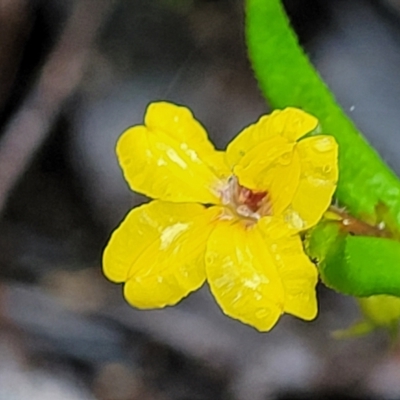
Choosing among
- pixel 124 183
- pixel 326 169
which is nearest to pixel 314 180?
pixel 326 169

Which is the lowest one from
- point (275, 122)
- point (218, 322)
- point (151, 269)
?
point (218, 322)

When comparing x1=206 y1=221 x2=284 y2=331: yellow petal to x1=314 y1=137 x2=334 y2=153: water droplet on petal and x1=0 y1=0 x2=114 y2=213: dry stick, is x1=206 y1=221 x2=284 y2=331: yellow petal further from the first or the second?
x1=0 y1=0 x2=114 y2=213: dry stick

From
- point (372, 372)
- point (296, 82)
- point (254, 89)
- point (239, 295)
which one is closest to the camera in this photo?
point (239, 295)

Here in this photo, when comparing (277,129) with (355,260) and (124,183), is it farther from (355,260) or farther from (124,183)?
(124,183)

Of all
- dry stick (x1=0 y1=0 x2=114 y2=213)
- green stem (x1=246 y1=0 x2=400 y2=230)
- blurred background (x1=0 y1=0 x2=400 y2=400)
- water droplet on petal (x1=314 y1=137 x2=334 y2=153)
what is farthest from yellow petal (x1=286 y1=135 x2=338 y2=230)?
dry stick (x1=0 y1=0 x2=114 y2=213)

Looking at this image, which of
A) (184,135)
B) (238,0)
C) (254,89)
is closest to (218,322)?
(254,89)

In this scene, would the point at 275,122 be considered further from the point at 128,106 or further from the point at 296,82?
the point at 128,106

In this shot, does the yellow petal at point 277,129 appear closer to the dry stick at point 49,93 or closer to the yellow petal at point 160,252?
the yellow petal at point 160,252
